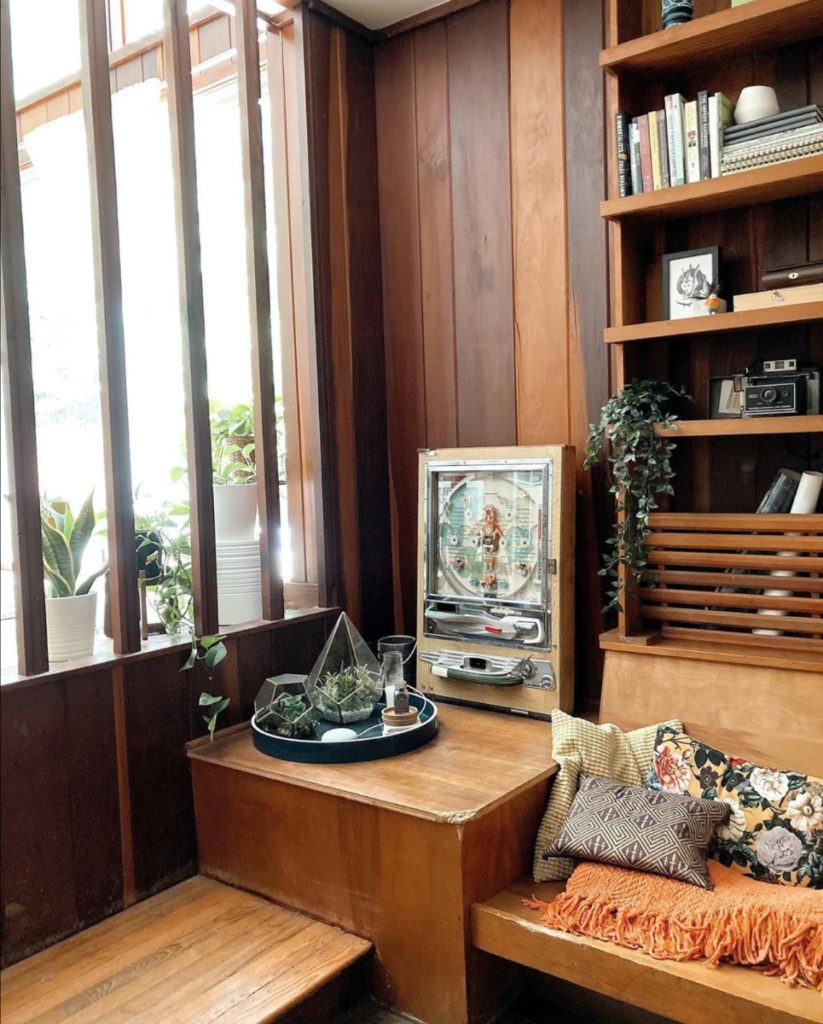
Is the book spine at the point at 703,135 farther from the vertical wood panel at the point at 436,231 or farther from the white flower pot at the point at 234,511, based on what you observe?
the white flower pot at the point at 234,511

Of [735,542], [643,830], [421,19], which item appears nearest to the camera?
[643,830]

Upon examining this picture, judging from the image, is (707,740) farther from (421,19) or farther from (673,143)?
(421,19)

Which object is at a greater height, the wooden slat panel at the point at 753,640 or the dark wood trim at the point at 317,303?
the dark wood trim at the point at 317,303

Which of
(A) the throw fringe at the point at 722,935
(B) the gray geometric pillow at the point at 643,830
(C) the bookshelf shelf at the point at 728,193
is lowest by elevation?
(A) the throw fringe at the point at 722,935

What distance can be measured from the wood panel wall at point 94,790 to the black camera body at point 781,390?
1392 millimetres

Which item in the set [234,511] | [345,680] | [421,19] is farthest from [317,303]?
[345,680]

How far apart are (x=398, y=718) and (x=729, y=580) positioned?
0.84m

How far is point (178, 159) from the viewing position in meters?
2.19

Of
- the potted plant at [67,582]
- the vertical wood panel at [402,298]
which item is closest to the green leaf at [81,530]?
the potted plant at [67,582]

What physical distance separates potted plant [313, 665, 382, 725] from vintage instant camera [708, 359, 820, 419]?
44.2 inches

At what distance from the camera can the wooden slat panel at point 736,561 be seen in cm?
189

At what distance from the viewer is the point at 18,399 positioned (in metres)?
1.82

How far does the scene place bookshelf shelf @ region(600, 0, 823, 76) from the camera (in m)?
1.88

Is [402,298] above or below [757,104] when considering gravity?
below
